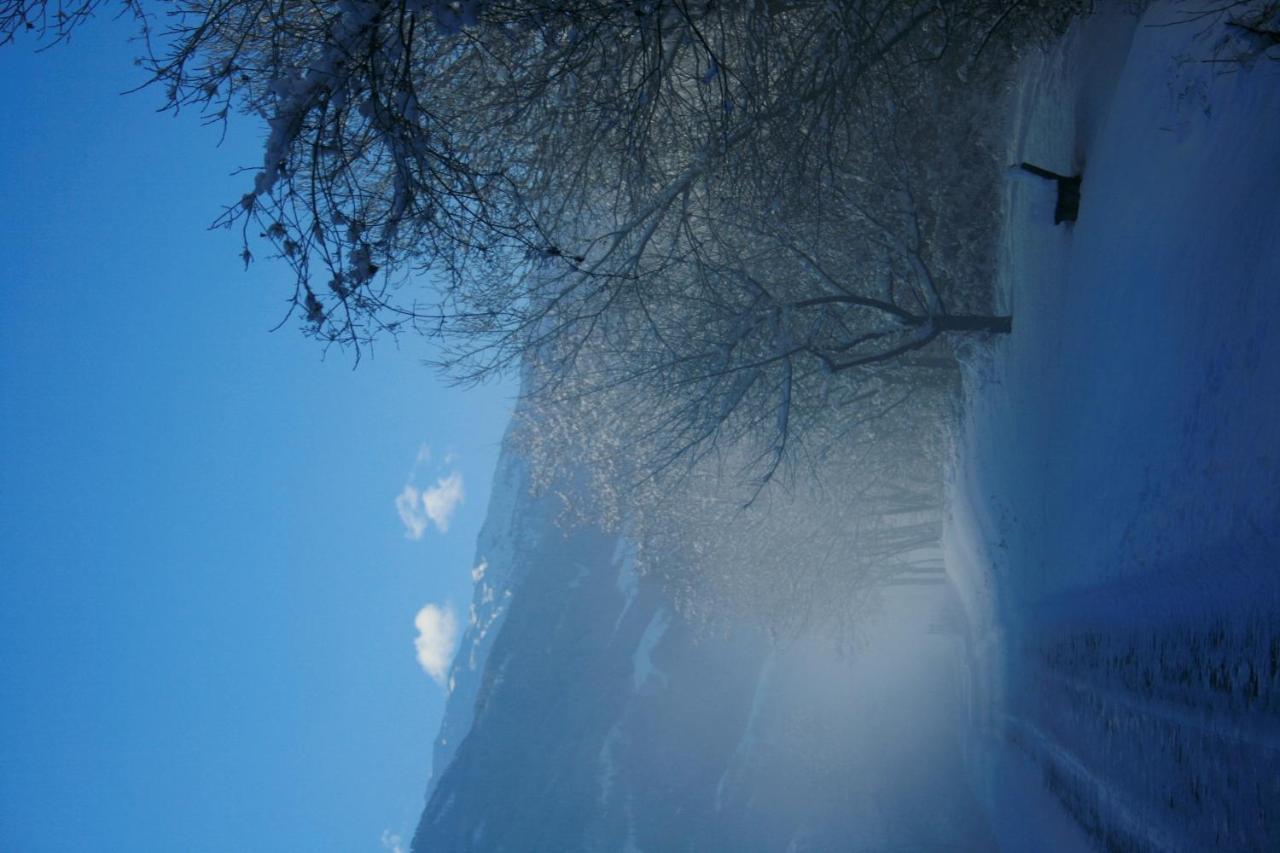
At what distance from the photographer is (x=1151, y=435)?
4992 mm

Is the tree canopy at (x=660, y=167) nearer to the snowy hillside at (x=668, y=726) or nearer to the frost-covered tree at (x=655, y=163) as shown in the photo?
the frost-covered tree at (x=655, y=163)

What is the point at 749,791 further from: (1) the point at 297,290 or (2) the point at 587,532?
(1) the point at 297,290

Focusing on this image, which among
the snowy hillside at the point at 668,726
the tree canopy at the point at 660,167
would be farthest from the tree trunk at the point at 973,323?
the snowy hillside at the point at 668,726

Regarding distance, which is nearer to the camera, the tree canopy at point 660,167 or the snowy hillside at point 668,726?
the tree canopy at point 660,167

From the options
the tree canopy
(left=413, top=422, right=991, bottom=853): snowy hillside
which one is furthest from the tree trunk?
(left=413, top=422, right=991, bottom=853): snowy hillside

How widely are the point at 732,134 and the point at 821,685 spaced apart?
26.8 m

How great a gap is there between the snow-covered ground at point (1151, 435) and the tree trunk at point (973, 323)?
328 millimetres

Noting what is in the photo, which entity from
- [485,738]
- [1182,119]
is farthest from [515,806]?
[1182,119]

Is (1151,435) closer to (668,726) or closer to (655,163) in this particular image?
(655,163)

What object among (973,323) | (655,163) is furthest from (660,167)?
(973,323)

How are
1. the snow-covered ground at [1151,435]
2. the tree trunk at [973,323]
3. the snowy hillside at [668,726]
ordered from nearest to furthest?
the snow-covered ground at [1151,435]
the tree trunk at [973,323]
the snowy hillside at [668,726]

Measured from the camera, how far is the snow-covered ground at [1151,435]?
3.94 m

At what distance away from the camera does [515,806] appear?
31.7m

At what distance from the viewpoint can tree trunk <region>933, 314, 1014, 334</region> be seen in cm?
926
